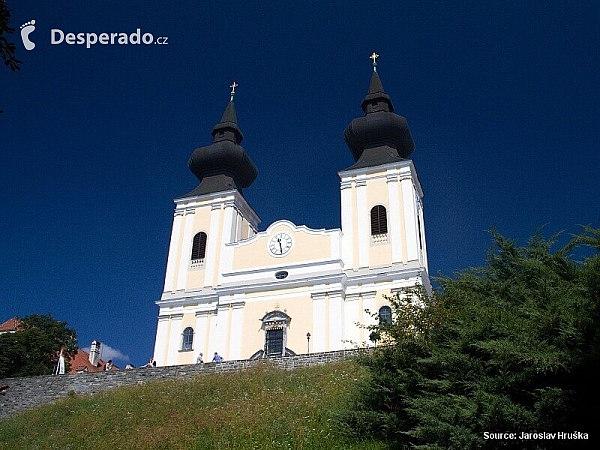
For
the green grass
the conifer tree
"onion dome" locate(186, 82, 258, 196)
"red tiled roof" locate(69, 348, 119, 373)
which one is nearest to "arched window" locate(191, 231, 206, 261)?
"onion dome" locate(186, 82, 258, 196)

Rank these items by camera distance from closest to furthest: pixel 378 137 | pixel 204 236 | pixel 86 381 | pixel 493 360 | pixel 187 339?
pixel 493 360 → pixel 86 381 → pixel 187 339 → pixel 378 137 → pixel 204 236

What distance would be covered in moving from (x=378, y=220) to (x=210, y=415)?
61.4 ft

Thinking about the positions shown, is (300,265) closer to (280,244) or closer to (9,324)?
(280,244)

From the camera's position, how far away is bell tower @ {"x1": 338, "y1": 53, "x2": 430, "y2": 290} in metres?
32.0

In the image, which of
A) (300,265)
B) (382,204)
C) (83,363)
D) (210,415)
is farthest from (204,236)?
(210,415)

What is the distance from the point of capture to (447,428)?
1077cm

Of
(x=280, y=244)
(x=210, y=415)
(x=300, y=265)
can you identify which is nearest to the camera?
(x=210, y=415)

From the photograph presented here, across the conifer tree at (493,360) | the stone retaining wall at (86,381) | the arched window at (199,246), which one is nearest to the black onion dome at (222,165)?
the arched window at (199,246)

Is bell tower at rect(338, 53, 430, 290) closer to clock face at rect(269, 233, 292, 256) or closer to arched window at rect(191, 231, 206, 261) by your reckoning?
clock face at rect(269, 233, 292, 256)

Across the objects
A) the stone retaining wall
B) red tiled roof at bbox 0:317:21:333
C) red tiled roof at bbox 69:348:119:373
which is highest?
red tiled roof at bbox 0:317:21:333

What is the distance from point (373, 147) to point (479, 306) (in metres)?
25.1

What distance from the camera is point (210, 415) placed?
55.3ft

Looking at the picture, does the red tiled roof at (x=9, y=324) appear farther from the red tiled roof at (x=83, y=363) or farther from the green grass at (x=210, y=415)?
the green grass at (x=210, y=415)

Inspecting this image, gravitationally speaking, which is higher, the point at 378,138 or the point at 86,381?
the point at 378,138
